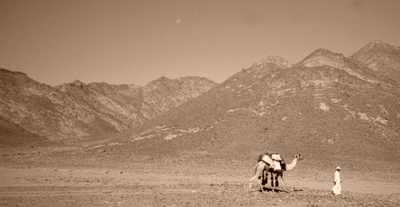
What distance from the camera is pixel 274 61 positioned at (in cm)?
7138

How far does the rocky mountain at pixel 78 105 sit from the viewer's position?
300 feet

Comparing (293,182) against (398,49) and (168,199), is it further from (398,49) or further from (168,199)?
(398,49)

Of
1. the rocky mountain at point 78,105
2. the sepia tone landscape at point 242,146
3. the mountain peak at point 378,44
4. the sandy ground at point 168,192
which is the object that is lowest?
the sandy ground at point 168,192

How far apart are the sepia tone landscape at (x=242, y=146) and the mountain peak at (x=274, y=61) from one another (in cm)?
31

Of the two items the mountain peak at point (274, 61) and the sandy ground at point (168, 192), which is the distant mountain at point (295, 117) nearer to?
the mountain peak at point (274, 61)

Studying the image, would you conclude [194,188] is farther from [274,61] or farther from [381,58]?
[381,58]

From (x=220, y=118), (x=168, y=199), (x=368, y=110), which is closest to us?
(x=168, y=199)

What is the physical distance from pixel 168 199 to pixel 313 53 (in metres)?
60.1

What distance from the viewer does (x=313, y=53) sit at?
68.8m

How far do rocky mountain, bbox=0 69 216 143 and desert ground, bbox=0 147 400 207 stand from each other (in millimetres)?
46561

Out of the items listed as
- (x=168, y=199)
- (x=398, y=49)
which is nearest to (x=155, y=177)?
(x=168, y=199)

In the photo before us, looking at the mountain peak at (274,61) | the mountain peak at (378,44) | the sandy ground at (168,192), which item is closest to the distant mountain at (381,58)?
the mountain peak at (378,44)

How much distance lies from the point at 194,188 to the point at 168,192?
76.0 inches

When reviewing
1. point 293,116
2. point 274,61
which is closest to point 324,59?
point 274,61
